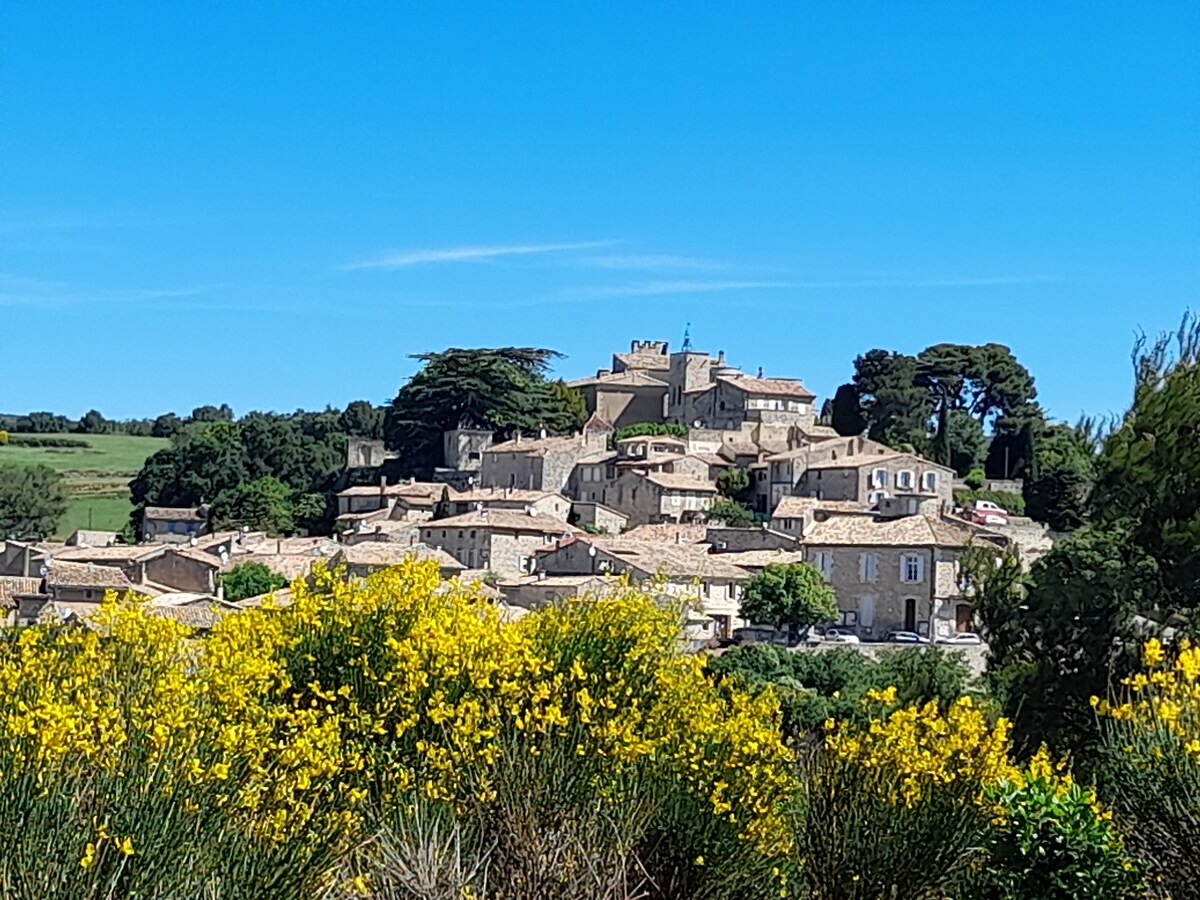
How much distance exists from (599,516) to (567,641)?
6400 centimetres

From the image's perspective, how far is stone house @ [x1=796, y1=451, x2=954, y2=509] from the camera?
70.9 meters

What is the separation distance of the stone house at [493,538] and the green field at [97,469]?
36387 mm

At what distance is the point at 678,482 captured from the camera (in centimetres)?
7519

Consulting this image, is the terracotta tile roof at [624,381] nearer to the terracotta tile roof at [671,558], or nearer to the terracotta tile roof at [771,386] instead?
the terracotta tile roof at [771,386]

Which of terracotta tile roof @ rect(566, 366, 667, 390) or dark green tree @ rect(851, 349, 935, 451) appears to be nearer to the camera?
dark green tree @ rect(851, 349, 935, 451)

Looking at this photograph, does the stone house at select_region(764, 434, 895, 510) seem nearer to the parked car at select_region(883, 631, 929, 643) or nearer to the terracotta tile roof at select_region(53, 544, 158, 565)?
the parked car at select_region(883, 631, 929, 643)

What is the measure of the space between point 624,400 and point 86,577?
45494 millimetres

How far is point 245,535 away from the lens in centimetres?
7631

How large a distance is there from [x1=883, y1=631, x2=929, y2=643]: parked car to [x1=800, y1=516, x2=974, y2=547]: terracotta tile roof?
284 cm

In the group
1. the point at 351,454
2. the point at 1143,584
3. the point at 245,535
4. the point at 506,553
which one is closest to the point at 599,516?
the point at 506,553

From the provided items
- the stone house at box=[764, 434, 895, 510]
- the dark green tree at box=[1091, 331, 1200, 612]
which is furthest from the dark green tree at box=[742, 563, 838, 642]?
the dark green tree at box=[1091, 331, 1200, 612]

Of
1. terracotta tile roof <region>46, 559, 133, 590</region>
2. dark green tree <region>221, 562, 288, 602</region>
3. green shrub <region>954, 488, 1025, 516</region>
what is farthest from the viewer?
green shrub <region>954, 488, 1025, 516</region>

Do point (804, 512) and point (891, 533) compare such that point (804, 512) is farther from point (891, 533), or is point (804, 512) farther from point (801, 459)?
point (891, 533)

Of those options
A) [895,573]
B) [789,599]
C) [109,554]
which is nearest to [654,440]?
[109,554]
